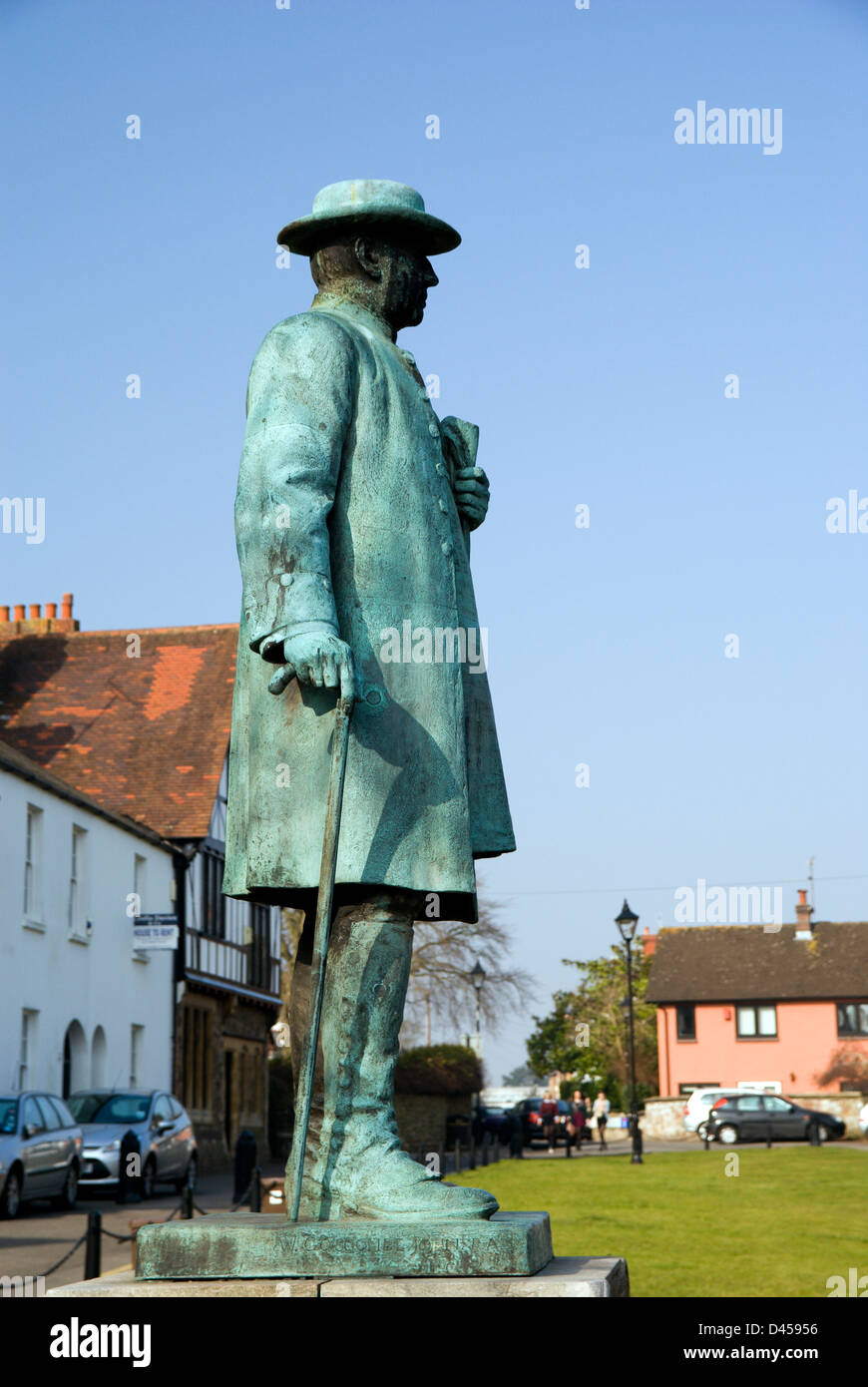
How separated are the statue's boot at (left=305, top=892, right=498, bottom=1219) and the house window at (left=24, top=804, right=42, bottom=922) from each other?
2362cm

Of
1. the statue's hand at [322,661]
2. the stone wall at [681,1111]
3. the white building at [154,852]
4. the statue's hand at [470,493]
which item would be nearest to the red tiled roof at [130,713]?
the white building at [154,852]

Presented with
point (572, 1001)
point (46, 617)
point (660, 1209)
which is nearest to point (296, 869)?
point (660, 1209)

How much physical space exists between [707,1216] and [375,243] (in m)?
17.9

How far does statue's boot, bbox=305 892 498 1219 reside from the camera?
428 cm

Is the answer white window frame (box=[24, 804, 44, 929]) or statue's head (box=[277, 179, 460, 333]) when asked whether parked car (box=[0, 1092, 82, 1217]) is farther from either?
statue's head (box=[277, 179, 460, 333])

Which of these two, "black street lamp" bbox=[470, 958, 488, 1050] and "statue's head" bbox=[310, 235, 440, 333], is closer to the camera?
"statue's head" bbox=[310, 235, 440, 333]

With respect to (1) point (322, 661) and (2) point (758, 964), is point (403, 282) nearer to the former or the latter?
(1) point (322, 661)


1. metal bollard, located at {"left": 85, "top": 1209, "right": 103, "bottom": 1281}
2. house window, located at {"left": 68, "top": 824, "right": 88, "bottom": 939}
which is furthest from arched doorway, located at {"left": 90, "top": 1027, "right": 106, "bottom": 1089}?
metal bollard, located at {"left": 85, "top": 1209, "right": 103, "bottom": 1281}

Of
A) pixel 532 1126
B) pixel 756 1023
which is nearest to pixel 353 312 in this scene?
pixel 532 1126

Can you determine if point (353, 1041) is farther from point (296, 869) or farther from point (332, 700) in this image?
point (332, 700)

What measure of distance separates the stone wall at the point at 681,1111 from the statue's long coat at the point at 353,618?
52509 mm

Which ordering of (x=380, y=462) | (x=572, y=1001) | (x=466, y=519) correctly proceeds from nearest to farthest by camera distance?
(x=380, y=462) → (x=466, y=519) → (x=572, y=1001)
